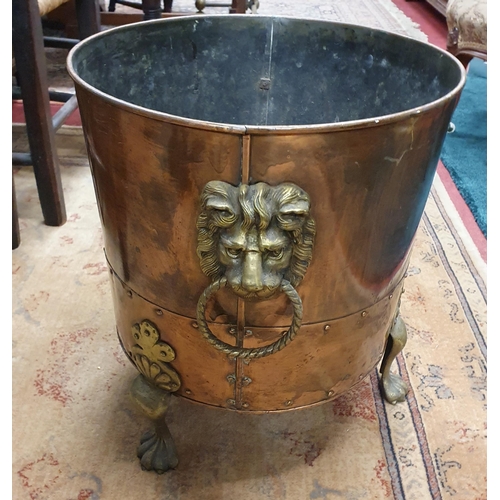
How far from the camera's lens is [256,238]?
691 millimetres

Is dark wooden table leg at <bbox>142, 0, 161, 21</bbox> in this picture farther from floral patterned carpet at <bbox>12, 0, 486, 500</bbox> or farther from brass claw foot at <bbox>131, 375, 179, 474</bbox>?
brass claw foot at <bbox>131, 375, 179, 474</bbox>

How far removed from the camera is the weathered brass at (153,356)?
905 millimetres

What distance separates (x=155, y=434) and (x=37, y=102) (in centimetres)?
106

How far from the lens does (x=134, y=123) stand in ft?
2.32

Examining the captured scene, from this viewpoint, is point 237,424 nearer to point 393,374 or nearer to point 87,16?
point 393,374

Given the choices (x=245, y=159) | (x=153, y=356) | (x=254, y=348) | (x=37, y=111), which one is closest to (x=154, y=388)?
(x=153, y=356)

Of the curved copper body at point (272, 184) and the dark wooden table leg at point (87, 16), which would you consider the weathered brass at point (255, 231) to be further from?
the dark wooden table leg at point (87, 16)

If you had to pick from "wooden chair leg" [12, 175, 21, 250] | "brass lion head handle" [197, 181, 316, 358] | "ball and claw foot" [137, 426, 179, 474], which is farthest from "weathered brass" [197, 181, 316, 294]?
"wooden chair leg" [12, 175, 21, 250]

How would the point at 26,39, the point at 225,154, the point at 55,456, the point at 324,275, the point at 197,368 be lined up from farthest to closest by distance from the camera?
1. the point at 26,39
2. the point at 55,456
3. the point at 197,368
4. the point at 324,275
5. the point at 225,154

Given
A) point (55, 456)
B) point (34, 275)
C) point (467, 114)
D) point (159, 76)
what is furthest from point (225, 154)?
point (467, 114)

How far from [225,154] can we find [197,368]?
1.27 feet

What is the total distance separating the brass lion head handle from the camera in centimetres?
68

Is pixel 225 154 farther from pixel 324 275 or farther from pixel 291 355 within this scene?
pixel 291 355

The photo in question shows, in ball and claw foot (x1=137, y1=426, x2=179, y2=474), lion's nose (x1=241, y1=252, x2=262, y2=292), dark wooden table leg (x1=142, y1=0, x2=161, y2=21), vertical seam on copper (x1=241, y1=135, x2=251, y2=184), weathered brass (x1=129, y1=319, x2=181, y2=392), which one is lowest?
ball and claw foot (x1=137, y1=426, x2=179, y2=474)
